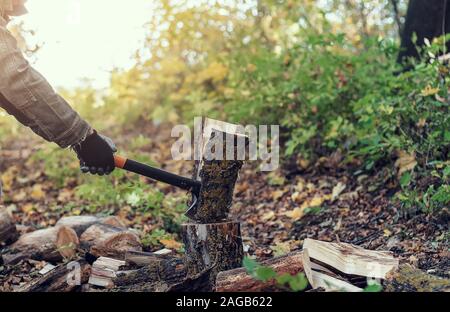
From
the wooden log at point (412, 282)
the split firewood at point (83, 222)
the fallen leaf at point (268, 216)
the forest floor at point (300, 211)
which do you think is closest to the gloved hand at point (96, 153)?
the forest floor at point (300, 211)

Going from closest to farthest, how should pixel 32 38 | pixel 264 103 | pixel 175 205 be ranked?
pixel 32 38 < pixel 175 205 < pixel 264 103

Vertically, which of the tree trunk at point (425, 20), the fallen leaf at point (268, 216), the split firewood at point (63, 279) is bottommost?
the split firewood at point (63, 279)

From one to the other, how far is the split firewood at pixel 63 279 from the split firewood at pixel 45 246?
0.55m

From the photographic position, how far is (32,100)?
10.3 feet

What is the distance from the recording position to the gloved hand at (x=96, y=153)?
3.37 m

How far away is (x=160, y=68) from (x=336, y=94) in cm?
328

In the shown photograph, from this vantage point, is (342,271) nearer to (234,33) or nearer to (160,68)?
(234,33)

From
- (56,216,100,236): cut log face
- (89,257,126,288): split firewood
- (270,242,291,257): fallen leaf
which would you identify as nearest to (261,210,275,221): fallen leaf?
(270,242,291,257): fallen leaf

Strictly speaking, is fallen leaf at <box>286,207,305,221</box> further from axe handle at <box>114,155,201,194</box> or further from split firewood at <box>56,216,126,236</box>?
axe handle at <box>114,155,201,194</box>

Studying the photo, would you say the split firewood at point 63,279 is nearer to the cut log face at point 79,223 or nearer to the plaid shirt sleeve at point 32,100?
the plaid shirt sleeve at point 32,100

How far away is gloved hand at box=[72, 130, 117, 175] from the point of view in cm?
337

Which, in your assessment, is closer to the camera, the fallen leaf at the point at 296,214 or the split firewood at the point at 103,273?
the split firewood at the point at 103,273
